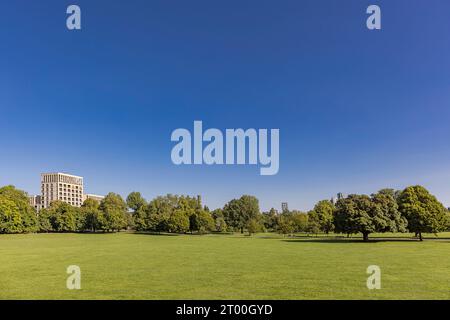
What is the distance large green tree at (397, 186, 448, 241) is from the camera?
178 feet

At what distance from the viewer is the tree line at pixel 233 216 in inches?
2160

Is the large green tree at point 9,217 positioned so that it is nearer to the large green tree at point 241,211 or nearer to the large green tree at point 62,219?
the large green tree at point 62,219

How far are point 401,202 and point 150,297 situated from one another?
178ft

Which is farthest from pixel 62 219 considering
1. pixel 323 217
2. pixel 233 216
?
pixel 323 217

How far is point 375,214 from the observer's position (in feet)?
178

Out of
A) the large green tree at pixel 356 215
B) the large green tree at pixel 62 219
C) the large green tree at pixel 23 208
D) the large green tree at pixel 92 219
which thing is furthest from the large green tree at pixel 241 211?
the large green tree at pixel 356 215

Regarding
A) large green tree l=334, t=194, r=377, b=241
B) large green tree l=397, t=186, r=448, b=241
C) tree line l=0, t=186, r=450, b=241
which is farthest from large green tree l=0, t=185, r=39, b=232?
large green tree l=397, t=186, r=448, b=241

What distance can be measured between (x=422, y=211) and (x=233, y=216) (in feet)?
255

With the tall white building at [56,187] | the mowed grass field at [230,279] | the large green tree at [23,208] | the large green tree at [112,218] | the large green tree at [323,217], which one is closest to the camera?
the mowed grass field at [230,279]

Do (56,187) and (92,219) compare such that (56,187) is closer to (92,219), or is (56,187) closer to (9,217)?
(92,219)

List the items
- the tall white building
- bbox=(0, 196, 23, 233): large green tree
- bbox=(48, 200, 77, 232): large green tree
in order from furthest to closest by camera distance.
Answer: the tall white building
bbox=(48, 200, 77, 232): large green tree
bbox=(0, 196, 23, 233): large green tree

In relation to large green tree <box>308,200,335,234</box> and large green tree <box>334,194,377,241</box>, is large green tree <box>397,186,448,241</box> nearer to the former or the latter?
large green tree <box>334,194,377,241</box>
